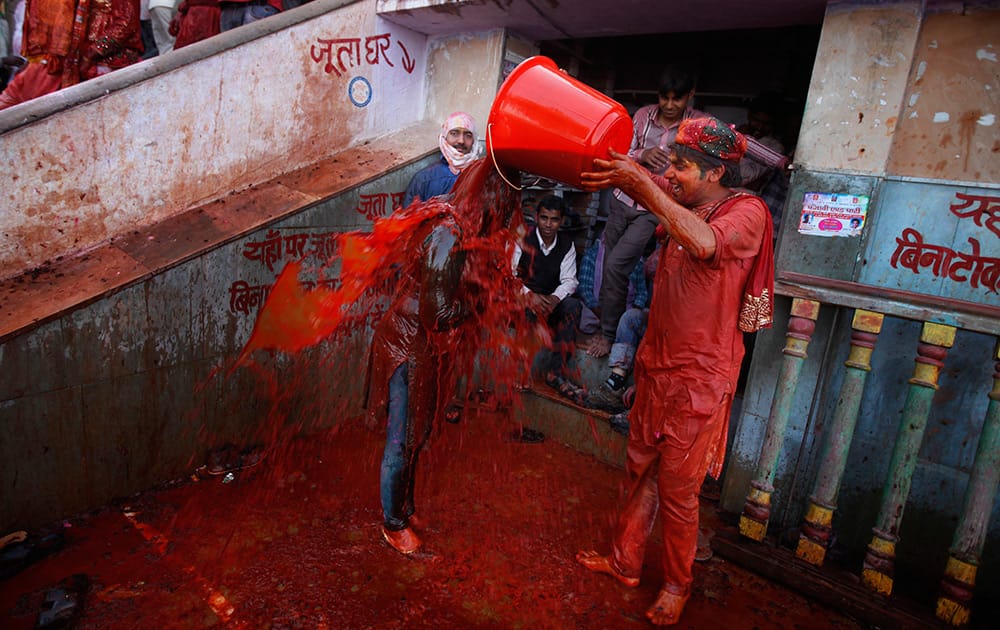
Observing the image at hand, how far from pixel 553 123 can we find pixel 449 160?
2.63 m

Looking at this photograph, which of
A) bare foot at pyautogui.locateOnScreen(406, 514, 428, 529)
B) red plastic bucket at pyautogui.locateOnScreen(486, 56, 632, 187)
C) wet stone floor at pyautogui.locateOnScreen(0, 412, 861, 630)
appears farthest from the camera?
bare foot at pyautogui.locateOnScreen(406, 514, 428, 529)

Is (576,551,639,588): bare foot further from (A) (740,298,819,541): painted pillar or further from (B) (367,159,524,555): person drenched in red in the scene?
(B) (367,159,524,555): person drenched in red

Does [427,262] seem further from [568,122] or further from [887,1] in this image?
[887,1]

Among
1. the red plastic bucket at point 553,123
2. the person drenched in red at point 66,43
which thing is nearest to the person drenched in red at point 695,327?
the red plastic bucket at point 553,123

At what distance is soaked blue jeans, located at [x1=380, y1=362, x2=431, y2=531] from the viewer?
118 inches

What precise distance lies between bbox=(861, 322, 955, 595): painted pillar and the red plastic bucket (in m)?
1.99

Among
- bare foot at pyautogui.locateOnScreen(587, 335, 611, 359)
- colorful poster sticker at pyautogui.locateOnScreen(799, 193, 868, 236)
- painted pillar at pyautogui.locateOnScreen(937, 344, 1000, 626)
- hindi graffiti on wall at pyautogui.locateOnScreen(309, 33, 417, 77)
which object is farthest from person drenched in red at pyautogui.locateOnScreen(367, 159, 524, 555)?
painted pillar at pyautogui.locateOnScreen(937, 344, 1000, 626)

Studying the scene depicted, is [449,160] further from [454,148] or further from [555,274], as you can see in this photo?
[555,274]

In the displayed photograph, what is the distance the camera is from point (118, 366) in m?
→ 3.26

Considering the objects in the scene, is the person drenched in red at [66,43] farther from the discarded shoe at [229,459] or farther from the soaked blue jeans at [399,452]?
the soaked blue jeans at [399,452]

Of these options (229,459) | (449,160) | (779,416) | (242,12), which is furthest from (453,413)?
(242,12)

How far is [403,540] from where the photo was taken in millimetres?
3143

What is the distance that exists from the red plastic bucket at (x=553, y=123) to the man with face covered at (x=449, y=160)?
2.35m

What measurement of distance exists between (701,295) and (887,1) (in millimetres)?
2125
